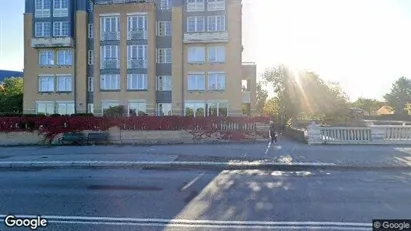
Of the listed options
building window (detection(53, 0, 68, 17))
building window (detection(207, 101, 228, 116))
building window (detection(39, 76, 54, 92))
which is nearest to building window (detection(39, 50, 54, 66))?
building window (detection(39, 76, 54, 92))

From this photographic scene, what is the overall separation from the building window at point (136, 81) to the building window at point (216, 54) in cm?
774

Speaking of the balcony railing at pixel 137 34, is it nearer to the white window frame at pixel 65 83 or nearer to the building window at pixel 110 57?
the building window at pixel 110 57

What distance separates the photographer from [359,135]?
17438 millimetres

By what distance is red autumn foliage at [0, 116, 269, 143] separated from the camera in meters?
19.6

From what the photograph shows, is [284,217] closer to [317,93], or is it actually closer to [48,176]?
[48,176]

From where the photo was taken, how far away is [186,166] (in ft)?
36.6

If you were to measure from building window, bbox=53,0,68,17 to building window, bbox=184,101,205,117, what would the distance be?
58.6ft

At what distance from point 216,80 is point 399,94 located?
66.6 metres

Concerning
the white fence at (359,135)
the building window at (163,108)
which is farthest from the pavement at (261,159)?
the building window at (163,108)

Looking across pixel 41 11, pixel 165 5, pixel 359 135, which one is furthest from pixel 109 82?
pixel 359 135

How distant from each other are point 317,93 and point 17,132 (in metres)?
25.5

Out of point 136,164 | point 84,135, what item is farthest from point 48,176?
point 84,135

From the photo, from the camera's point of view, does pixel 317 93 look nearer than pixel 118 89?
Yes

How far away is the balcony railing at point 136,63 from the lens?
1315 inches
